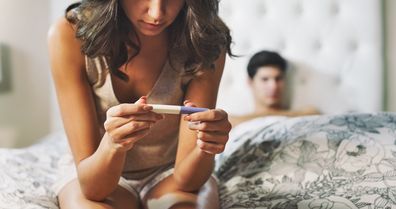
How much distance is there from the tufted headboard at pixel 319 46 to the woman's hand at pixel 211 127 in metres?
1.27

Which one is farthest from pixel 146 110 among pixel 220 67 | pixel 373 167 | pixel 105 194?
pixel 373 167

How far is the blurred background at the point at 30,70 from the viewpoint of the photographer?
1.98 metres

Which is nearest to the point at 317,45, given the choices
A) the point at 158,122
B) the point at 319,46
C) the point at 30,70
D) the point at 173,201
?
the point at 319,46

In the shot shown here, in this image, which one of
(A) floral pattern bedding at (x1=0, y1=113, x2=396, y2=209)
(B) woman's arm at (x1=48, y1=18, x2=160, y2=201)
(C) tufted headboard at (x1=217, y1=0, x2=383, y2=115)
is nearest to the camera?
(B) woman's arm at (x1=48, y1=18, x2=160, y2=201)

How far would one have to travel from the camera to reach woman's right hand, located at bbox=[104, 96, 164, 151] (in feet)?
2.48

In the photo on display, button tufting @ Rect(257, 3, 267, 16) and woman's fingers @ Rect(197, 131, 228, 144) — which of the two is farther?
button tufting @ Rect(257, 3, 267, 16)

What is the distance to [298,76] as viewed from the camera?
204cm

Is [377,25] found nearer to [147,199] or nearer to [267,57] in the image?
[267,57]

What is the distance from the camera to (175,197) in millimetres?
982

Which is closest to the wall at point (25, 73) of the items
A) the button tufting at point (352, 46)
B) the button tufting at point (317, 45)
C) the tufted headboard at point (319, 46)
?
the tufted headboard at point (319, 46)

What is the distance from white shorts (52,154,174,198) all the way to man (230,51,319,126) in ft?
2.93

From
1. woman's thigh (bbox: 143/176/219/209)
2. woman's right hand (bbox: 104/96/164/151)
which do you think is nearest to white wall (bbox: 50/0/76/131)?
woman's thigh (bbox: 143/176/219/209)

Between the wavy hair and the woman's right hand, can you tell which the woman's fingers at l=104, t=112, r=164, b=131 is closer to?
the woman's right hand

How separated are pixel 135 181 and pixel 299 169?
429mm
